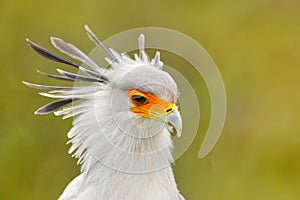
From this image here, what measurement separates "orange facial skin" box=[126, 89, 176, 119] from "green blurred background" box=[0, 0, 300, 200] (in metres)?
2.09

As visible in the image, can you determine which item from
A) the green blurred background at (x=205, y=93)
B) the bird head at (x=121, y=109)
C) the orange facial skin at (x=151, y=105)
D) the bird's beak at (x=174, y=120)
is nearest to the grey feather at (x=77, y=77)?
the bird head at (x=121, y=109)

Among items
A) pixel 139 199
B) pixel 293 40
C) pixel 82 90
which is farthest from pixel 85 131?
pixel 293 40

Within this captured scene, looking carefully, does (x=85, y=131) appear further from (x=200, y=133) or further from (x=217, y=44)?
(x=217, y=44)

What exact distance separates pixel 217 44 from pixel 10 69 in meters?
1.40

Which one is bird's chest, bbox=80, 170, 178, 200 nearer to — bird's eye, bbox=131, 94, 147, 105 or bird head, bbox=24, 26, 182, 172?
bird head, bbox=24, 26, 182, 172

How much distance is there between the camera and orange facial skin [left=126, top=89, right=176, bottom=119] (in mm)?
2236

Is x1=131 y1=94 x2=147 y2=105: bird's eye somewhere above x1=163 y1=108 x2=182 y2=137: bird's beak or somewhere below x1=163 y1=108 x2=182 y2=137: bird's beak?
above

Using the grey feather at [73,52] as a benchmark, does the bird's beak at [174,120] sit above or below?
below

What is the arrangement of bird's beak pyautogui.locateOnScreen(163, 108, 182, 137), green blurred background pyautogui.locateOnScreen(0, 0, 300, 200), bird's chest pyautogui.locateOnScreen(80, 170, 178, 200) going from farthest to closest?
1. green blurred background pyautogui.locateOnScreen(0, 0, 300, 200)
2. bird's chest pyautogui.locateOnScreen(80, 170, 178, 200)
3. bird's beak pyautogui.locateOnScreen(163, 108, 182, 137)

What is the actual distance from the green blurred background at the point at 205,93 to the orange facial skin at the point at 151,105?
2085 mm

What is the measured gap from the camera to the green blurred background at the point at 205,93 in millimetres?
4422

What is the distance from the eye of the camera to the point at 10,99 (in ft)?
14.8

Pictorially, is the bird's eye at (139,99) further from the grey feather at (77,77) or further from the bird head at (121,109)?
the grey feather at (77,77)

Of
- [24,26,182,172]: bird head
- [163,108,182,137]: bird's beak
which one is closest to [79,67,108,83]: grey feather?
[24,26,182,172]: bird head
